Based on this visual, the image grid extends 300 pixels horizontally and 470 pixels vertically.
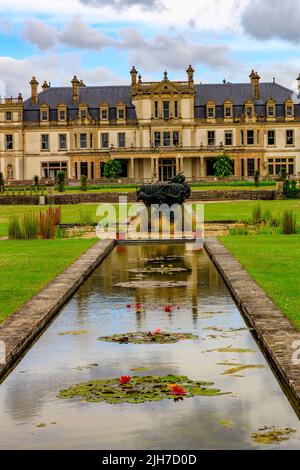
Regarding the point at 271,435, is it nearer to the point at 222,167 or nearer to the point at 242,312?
the point at 242,312

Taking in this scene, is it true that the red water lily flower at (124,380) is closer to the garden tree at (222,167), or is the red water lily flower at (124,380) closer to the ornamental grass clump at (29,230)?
the ornamental grass clump at (29,230)

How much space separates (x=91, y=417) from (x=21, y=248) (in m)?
17.7

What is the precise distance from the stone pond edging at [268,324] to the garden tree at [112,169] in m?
70.3

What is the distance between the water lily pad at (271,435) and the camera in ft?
24.7

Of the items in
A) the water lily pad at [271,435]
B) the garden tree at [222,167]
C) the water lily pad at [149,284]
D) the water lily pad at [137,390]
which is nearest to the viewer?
the water lily pad at [271,435]

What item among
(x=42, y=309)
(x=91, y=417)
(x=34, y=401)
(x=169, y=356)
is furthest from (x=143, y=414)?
(x=42, y=309)

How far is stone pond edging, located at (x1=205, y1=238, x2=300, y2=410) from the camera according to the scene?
9250mm

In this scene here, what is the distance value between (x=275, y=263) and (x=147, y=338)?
9.03m

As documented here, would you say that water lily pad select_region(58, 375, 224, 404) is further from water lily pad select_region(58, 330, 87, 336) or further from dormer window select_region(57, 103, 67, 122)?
dormer window select_region(57, 103, 67, 122)

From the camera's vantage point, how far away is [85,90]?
327ft

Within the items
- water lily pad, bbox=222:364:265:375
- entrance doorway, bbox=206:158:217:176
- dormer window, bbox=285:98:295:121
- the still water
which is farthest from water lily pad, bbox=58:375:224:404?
dormer window, bbox=285:98:295:121

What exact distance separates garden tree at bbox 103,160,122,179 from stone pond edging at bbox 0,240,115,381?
→ 68.8 metres

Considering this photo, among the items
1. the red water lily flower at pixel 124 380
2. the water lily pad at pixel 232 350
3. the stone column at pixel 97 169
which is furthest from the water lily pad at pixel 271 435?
the stone column at pixel 97 169
